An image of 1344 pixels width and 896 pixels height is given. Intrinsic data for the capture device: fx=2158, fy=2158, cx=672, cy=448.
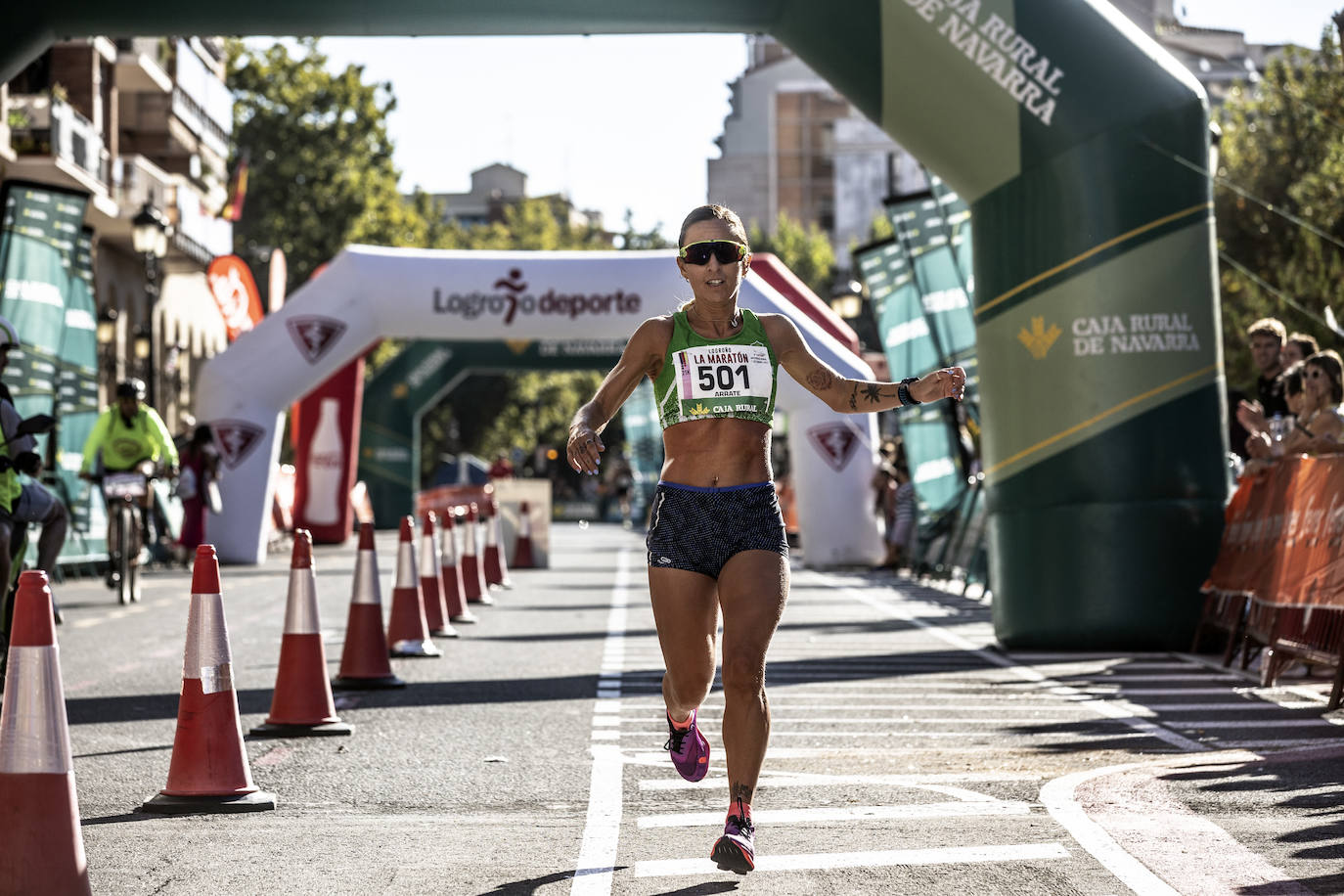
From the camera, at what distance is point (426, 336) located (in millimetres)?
29750

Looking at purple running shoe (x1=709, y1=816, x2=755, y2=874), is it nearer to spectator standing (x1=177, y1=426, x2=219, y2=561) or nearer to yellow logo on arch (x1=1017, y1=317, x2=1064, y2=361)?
yellow logo on arch (x1=1017, y1=317, x2=1064, y2=361)

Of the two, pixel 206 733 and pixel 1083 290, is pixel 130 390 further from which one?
pixel 206 733

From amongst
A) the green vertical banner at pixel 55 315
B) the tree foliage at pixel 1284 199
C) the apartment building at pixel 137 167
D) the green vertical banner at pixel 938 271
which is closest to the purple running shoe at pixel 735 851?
the green vertical banner at pixel 55 315

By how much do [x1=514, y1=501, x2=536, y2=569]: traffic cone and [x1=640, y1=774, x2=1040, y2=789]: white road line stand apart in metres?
21.9

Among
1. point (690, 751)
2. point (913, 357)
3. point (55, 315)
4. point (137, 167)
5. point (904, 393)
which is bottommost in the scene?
point (690, 751)

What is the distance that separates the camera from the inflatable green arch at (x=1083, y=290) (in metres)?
13.8

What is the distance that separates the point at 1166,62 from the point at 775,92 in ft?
352

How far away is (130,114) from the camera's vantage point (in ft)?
177

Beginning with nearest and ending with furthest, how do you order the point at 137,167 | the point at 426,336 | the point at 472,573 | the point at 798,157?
the point at 472,573, the point at 426,336, the point at 137,167, the point at 798,157

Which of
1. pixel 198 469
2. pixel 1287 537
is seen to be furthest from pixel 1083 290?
pixel 198 469

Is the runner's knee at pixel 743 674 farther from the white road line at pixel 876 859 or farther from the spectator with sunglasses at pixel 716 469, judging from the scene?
the white road line at pixel 876 859

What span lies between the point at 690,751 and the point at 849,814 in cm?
71

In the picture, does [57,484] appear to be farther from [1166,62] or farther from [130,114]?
[130,114]

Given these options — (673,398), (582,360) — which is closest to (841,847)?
(673,398)
